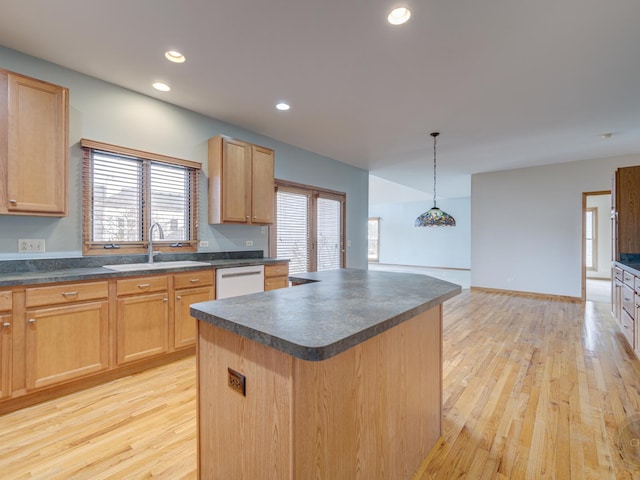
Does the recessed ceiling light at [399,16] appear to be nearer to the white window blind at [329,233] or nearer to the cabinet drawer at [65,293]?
the cabinet drawer at [65,293]

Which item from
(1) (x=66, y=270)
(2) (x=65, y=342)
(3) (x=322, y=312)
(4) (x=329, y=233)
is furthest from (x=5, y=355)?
(4) (x=329, y=233)

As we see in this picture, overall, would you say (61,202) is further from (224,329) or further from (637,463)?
(637,463)

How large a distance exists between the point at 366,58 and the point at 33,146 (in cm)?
274

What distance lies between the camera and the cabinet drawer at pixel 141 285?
8.27 feet

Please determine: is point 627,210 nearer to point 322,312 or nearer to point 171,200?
point 322,312

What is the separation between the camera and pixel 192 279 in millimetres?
2977

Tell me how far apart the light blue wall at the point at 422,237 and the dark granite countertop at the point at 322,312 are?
1031 cm

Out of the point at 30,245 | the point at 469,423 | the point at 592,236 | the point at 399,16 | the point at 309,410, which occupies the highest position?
the point at 399,16

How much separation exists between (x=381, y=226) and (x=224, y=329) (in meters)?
12.5

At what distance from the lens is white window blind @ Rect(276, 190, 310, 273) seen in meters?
4.73

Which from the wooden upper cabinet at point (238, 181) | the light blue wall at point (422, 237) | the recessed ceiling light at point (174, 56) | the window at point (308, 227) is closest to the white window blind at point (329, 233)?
the window at point (308, 227)

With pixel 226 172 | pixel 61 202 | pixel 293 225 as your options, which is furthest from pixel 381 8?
pixel 293 225

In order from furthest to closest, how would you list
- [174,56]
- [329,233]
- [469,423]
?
[329,233] → [174,56] → [469,423]

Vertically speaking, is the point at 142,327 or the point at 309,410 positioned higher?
the point at 309,410
